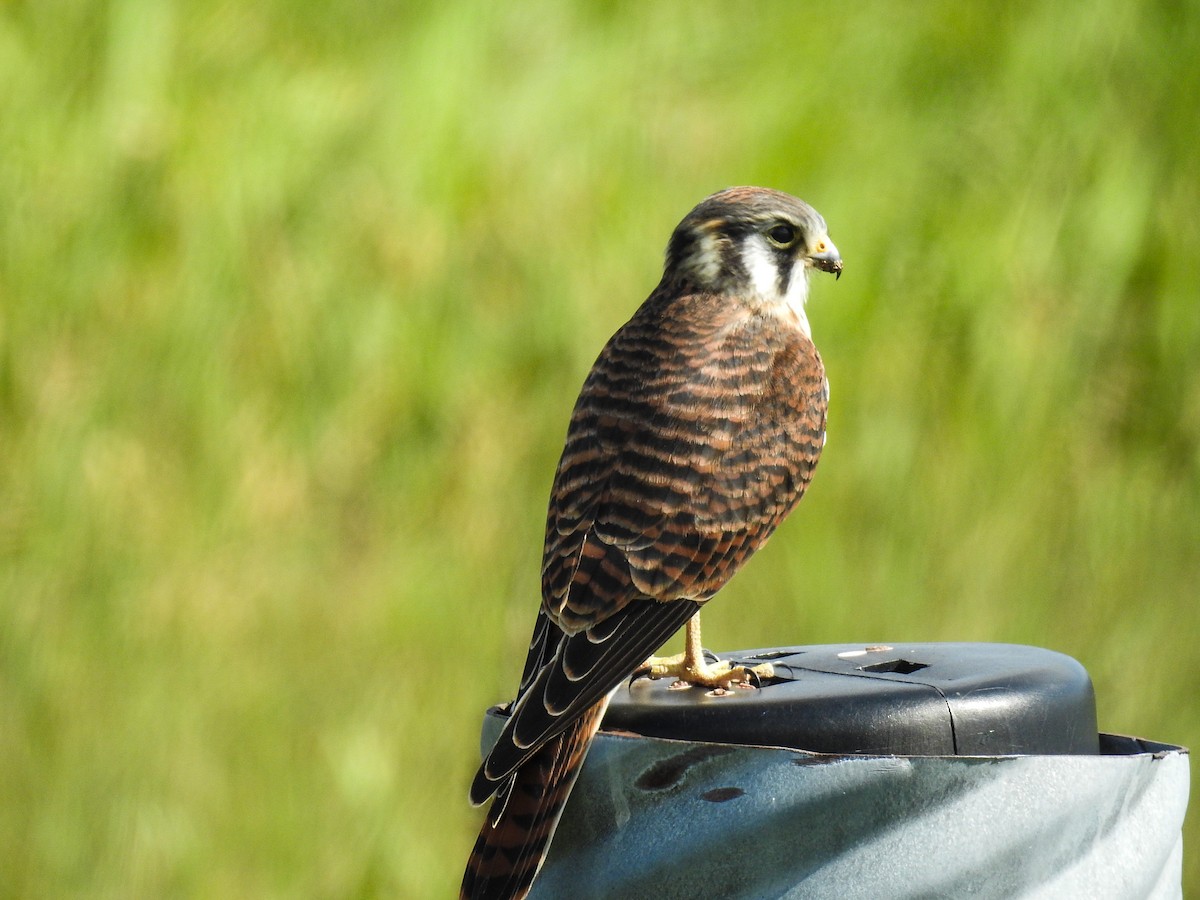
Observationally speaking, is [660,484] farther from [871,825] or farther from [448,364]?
[448,364]

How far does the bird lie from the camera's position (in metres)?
1.64

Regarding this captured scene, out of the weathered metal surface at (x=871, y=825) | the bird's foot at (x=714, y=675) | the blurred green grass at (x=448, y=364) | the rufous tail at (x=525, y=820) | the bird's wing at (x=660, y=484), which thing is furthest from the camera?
the blurred green grass at (x=448, y=364)

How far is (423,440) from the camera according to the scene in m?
3.47

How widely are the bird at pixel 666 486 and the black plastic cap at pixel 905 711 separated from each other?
109 millimetres

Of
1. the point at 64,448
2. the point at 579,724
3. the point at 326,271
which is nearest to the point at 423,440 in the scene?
the point at 326,271

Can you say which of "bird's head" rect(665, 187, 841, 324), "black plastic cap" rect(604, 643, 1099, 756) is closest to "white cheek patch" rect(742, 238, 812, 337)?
"bird's head" rect(665, 187, 841, 324)

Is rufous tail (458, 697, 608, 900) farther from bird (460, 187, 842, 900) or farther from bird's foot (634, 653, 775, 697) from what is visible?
bird's foot (634, 653, 775, 697)

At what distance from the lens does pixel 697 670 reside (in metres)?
1.84

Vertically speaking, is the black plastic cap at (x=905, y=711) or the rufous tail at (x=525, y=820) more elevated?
the black plastic cap at (x=905, y=711)

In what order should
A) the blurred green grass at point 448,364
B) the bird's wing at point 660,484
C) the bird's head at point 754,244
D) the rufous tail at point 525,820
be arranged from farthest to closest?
the blurred green grass at point 448,364
the bird's head at point 754,244
the bird's wing at point 660,484
the rufous tail at point 525,820

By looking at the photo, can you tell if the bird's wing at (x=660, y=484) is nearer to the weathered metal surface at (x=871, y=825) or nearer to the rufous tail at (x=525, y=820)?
Answer: the rufous tail at (x=525, y=820)

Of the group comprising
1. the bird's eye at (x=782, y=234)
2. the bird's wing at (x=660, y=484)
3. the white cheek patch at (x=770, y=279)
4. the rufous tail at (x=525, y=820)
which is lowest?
the rufous tail at (x=525, y=820)

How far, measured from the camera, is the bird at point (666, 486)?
5.38 ft

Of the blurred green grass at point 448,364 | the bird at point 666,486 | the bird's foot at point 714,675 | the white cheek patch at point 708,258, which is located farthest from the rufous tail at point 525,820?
the blurred green grass at point 448,364
